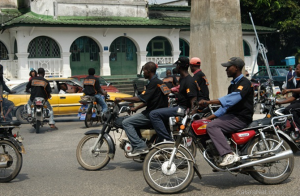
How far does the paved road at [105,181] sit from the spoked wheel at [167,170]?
0.21m

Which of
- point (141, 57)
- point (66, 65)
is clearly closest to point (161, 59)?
point (141, 57)

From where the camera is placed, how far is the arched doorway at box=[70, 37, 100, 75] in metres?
33.2

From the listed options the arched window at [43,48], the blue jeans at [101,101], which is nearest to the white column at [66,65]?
the arched window at [43,48]

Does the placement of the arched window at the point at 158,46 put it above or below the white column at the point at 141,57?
above

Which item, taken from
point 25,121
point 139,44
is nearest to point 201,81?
point 25,121

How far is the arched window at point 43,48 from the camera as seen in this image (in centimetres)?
3159

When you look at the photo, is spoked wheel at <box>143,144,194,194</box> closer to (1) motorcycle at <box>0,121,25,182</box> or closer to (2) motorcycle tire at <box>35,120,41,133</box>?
(1) motorcycle at <box>0,121,25,182</box>

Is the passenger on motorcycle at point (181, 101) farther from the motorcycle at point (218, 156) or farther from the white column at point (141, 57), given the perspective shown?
the white column at point (141, 57)

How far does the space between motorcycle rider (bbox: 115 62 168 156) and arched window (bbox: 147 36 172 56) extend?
27654mm

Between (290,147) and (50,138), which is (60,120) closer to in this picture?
(50,138)

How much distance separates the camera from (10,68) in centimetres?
3181

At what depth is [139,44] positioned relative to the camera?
1367 inches

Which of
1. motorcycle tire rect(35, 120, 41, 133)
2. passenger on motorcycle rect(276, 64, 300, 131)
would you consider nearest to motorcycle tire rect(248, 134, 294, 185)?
passenger on motorcycle rect(276, 64, 300, 131)

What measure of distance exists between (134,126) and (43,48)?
24.6 meters
